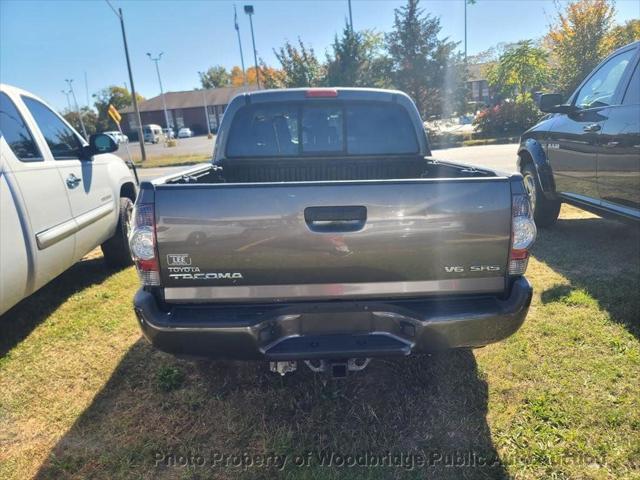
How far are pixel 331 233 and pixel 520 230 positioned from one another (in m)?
0.90

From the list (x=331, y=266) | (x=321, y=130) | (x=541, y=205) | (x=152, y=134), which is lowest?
(x=541, y=205)

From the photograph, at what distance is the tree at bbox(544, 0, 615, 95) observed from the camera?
20594 mm

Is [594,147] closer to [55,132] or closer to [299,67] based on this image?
[55,132]

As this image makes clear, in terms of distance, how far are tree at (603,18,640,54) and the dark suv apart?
19.8 metres

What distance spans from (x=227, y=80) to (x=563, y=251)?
88671 mm

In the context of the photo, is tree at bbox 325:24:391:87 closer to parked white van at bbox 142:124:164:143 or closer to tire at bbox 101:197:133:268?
tire at bbox 101:197:133:268

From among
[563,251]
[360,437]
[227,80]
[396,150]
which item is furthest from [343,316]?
[227,80]

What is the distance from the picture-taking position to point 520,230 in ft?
6.82

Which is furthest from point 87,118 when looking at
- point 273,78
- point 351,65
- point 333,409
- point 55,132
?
point 333,409

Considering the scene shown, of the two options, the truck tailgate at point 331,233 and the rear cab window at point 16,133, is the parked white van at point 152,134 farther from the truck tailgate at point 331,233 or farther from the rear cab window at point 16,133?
the truck tailgate at point 331,233

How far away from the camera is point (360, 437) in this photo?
238 cm

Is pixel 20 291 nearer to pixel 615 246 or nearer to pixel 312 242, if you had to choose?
pixel 312 242

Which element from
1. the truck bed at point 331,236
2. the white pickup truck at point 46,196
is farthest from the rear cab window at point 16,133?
the truck bed at point 331,236

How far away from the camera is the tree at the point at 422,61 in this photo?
25250 mm
